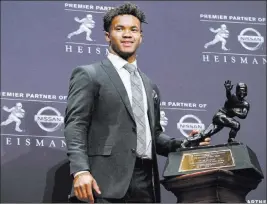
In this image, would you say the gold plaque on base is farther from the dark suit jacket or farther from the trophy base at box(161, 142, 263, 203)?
the dark suit jacket

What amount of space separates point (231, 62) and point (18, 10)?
4.14ft

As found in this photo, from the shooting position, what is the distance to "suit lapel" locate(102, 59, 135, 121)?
251 centimetres

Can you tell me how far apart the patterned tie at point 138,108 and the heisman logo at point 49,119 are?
38.9 inches

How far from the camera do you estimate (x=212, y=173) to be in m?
2.49

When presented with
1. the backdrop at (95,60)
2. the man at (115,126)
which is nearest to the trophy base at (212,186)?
the man at (115,126)

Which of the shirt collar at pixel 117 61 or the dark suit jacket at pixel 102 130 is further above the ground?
the shirt collar at pixel 117 61

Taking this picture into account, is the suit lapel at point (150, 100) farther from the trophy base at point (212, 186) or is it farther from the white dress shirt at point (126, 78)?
the trophy base at point (212, 186)

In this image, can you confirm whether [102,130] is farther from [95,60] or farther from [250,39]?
[250,39]

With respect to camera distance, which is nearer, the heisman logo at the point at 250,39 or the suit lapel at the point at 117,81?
the suit lapel at the point at 117,81

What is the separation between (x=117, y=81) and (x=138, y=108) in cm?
14

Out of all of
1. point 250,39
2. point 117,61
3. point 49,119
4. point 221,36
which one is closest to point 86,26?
point 49,119

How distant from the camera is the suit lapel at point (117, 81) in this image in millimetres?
2508

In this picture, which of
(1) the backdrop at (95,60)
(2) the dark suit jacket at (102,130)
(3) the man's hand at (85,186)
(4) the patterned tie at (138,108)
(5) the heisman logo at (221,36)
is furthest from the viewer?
(5) the heisman logo at (221,36)

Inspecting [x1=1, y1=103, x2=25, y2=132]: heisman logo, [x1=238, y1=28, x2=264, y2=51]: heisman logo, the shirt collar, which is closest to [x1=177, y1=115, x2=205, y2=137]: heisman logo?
[x1=238, y1=28, x2=264, y2=51]: heisman logo
